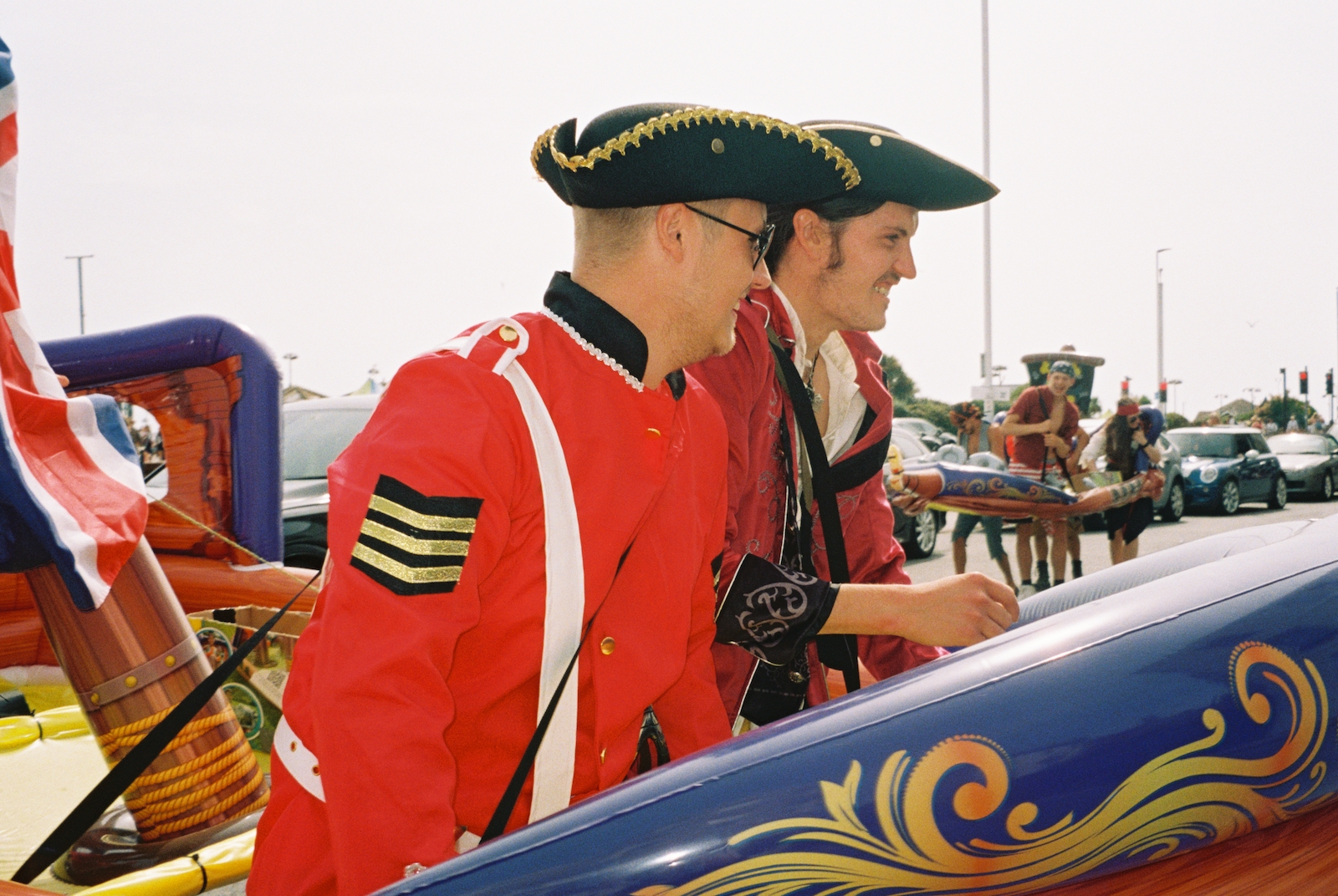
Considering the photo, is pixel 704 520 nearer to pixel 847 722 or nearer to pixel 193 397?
pixel 847 722

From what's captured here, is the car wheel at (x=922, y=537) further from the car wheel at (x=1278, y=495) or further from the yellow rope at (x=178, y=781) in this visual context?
the yellow rope at (x=178, y=781)

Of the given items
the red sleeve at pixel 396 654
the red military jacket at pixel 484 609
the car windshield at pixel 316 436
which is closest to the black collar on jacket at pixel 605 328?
the red military jacket at pixel 484 609

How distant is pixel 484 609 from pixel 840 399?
1194 mm

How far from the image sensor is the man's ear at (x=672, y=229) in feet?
4.77

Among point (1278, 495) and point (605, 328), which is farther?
point (1278, 495)

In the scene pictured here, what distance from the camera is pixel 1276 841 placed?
132 cm

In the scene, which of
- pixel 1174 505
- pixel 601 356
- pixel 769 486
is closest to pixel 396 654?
pixel 601 356

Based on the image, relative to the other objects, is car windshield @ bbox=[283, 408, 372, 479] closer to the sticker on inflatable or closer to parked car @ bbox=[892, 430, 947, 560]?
the sticker on inflatable

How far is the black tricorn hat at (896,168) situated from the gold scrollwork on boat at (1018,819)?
1.05 metres

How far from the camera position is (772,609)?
67.7 inches

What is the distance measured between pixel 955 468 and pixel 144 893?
4.63m

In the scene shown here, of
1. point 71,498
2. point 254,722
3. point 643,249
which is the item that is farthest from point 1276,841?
point 254,722

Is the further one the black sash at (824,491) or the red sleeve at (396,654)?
the black sash at (824,491)

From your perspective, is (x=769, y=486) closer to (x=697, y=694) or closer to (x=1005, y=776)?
(x=697, y=694)
